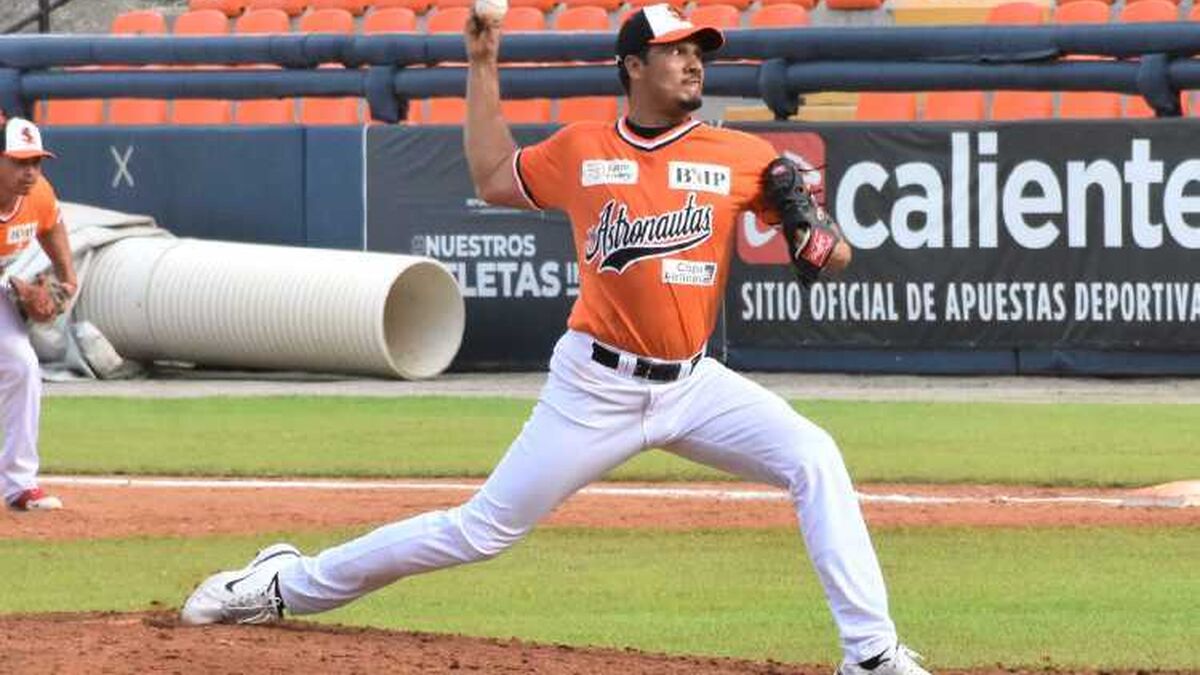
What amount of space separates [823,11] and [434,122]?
11.5ft

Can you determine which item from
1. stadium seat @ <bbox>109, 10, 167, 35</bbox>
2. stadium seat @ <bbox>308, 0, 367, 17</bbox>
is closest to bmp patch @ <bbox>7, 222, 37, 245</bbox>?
stadium seat @ <bbox>308, 0, 367, 17</bbox>

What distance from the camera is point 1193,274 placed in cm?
1780

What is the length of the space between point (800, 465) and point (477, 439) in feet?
27.8

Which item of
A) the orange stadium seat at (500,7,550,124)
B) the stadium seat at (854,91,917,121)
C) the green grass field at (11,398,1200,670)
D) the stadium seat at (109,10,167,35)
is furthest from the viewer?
the stadium seat at (109,10,167,35)

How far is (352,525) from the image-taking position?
1160 cm

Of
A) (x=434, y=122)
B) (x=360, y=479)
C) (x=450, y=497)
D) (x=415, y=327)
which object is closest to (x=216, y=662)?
(x=450, y=497)

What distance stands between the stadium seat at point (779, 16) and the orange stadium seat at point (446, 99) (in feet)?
8.05

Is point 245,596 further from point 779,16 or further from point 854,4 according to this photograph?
point 854,4

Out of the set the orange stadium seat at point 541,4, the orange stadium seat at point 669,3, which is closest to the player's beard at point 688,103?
the orange stadium seat at point 669,3

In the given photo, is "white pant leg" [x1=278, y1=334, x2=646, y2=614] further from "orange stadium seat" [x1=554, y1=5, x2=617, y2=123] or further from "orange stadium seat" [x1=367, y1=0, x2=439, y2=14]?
"orange stadium seat" [x1=367, y1=0, x2=439, y2=14]

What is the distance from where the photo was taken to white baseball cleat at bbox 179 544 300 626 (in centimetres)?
780

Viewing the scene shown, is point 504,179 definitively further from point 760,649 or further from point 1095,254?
point 1095,254

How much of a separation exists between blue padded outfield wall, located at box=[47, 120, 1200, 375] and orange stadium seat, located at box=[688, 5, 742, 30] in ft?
7.49

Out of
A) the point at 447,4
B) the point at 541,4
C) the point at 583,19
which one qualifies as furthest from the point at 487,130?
the point at 447,4
